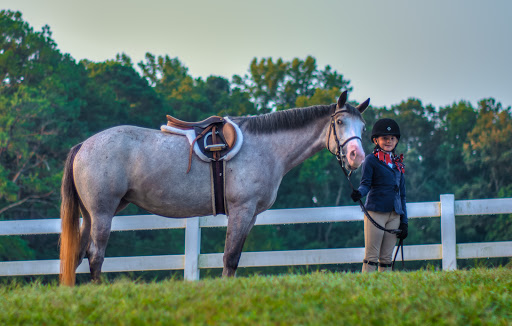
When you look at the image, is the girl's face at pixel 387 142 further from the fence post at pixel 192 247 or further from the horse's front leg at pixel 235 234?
the fence post at pixel 192 247

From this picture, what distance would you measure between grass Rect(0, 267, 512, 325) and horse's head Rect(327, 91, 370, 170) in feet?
4.33

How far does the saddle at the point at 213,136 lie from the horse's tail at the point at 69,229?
47.1 inches

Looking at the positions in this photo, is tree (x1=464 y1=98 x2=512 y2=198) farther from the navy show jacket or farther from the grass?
the grass

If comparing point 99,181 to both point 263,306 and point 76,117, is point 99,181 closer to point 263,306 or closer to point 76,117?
point 263,306

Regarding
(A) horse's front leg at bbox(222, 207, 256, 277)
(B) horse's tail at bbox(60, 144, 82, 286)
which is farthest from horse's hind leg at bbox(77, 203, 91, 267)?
(A) horse's front leg at bbox(222, 207, 256, 277)

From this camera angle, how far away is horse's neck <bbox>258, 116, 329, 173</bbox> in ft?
20.6

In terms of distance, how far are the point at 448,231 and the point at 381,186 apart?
2449 mm

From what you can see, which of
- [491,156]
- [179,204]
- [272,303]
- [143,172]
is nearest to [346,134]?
[179,204]

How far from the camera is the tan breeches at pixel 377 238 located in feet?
20.1

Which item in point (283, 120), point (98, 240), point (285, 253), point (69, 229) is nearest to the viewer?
point (98, 240)

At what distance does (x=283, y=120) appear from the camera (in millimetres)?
6352

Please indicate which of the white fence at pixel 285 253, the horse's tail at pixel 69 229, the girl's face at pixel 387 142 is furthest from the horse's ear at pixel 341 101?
the horse's tail at pixel 69 229

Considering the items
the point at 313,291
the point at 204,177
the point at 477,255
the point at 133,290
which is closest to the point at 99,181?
the point at 204,177

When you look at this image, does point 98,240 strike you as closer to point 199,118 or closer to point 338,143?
point 338,143
